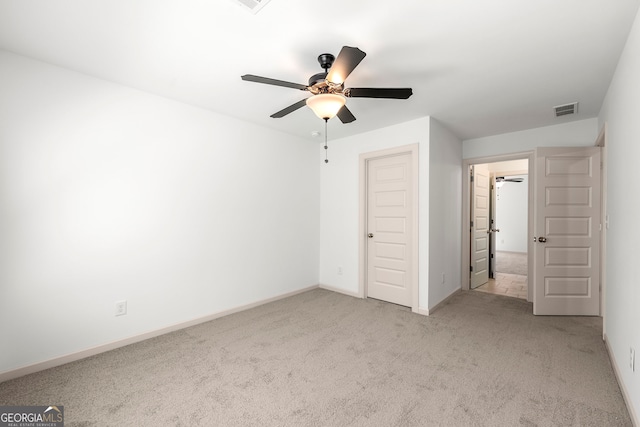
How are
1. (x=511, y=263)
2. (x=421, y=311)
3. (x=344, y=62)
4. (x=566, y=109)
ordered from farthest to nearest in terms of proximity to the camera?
(x=511, y=263) < (x=421, y=311) < (x=566, y=109) < (x=344, y=62)

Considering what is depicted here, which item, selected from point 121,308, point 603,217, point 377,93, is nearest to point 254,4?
point 377,93

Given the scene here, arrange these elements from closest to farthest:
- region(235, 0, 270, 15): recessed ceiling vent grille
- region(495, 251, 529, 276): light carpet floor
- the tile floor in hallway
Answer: region(235, 0, 270, 15): recessed ceiling vent grille, the tile floor in hallway, region(495, 251, 529, 276): light carpet floor

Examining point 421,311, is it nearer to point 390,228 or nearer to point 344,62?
point 390,228

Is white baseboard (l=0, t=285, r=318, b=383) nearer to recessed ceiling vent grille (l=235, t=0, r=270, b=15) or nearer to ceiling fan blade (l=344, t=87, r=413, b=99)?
ceiling fan blade (l=344, t=87, r=413, b=99)

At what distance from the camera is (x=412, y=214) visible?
3.76m

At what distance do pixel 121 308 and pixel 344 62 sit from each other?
2.92 m

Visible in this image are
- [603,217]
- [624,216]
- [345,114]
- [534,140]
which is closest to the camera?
[624,216]

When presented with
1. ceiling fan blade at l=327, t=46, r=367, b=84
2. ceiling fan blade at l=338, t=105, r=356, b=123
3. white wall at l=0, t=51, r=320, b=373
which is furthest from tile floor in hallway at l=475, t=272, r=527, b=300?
ceiling fan blade at l=327, t=46, r=367, b=84

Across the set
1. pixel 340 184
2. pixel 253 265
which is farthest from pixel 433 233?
pixel 253 265

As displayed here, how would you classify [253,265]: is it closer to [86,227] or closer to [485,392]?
[86,227]

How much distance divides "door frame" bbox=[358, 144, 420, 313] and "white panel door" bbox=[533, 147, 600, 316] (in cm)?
149

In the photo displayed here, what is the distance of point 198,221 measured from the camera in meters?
3.33

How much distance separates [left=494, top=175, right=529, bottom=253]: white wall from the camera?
30.0 feet

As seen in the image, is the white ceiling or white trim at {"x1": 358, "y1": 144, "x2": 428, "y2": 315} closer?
the white ceiling
